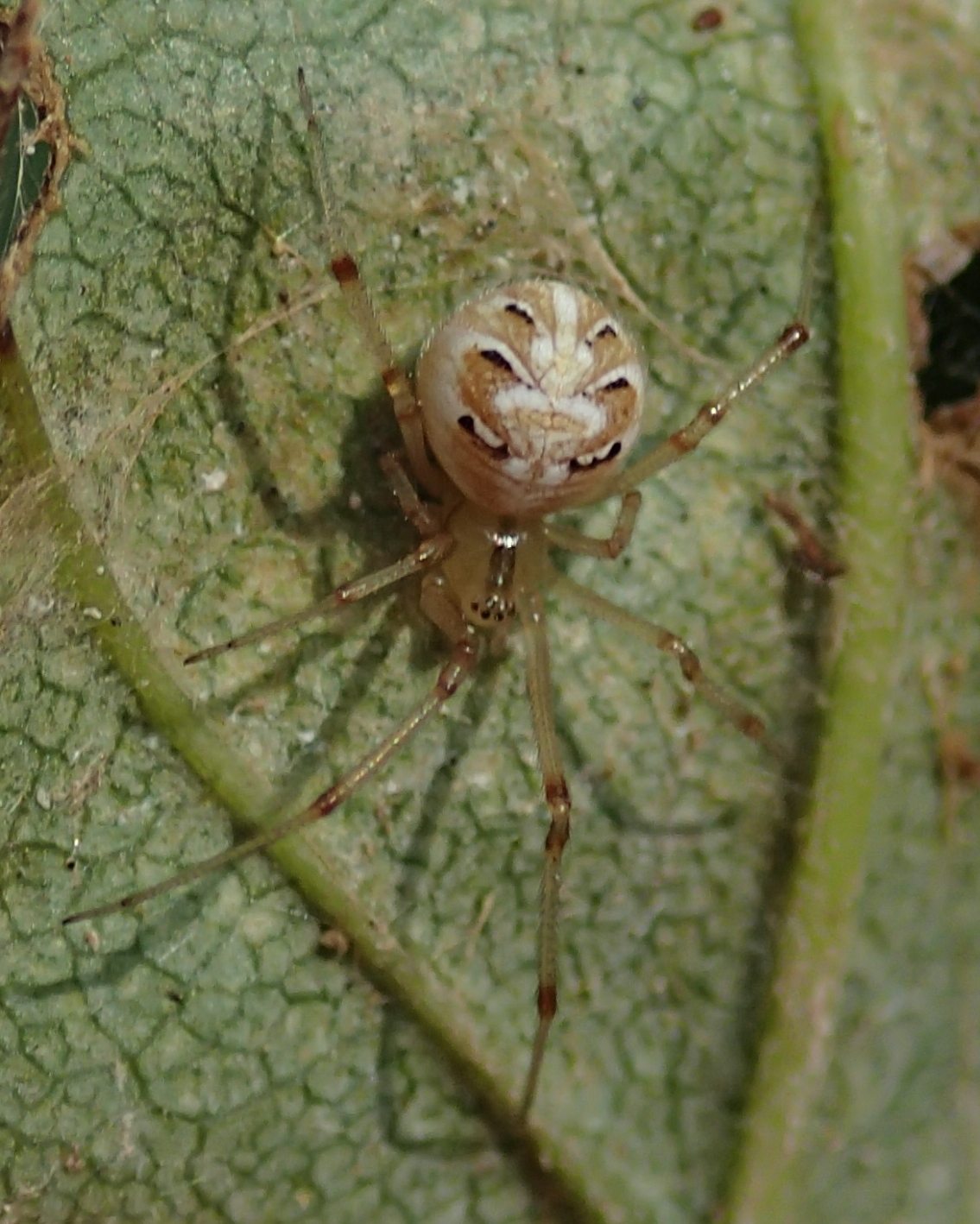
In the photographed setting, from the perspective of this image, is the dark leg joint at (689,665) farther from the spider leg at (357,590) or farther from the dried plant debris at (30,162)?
the dried plant debris at (30,162)

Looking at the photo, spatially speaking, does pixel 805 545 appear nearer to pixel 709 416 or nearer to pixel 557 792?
pixel 709 416

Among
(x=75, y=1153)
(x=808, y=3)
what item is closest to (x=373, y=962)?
(x=75, y=1153)

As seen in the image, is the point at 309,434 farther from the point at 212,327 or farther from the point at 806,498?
the point at 806,498

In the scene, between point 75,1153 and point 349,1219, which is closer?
point 75,1153

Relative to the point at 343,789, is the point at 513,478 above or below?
above

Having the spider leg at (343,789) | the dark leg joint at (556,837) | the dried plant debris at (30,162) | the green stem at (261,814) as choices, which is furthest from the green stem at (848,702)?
the dried plant debris at (30,162)

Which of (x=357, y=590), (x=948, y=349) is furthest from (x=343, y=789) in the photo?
(x=948, y=349)
